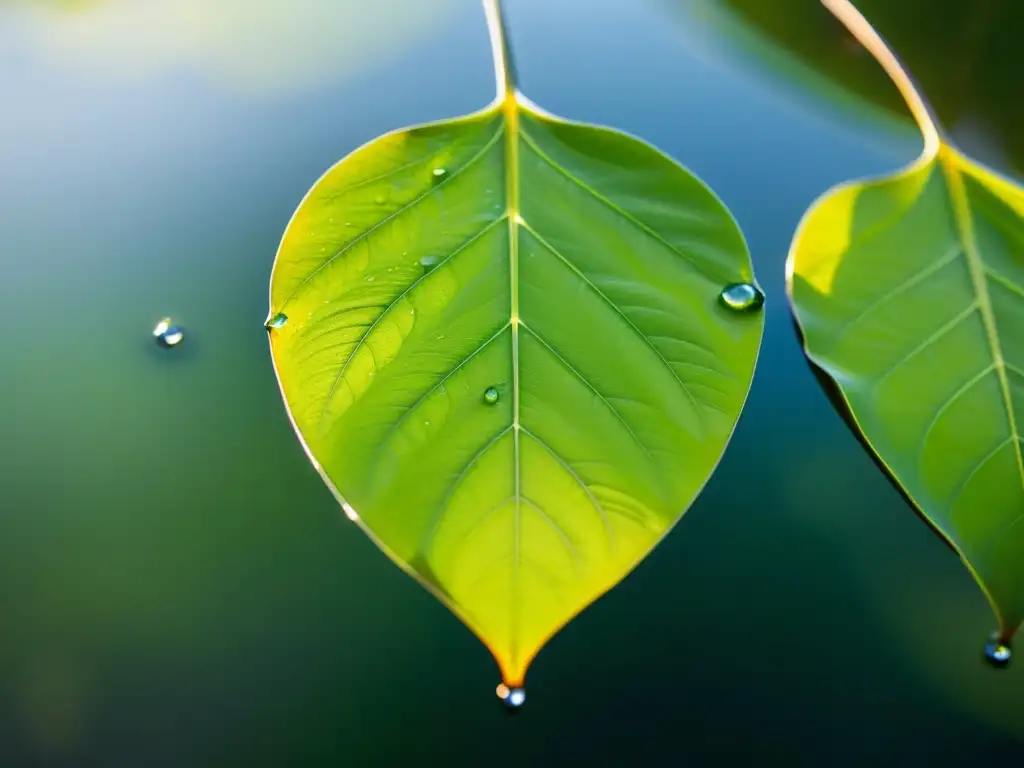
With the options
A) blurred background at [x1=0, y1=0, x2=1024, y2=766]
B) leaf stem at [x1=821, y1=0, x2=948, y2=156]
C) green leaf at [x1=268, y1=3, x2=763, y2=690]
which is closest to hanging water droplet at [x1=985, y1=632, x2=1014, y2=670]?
blurred background at [x1=0, y1=0, x2=1024, y2=766]

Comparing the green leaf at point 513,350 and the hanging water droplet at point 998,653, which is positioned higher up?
the green leaf at point 513,350

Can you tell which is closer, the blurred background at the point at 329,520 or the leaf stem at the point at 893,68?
→ the blurred background at the point at 329,520

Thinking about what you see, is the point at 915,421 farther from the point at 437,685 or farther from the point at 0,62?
the point at 0,62

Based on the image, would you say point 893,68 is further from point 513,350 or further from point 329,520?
point 329,520

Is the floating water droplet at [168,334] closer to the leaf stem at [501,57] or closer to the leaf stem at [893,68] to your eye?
the leaf stem at [501,57]

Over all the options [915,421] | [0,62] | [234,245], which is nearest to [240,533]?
[234,245]

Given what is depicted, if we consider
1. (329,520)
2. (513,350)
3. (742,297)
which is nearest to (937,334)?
(742,297)

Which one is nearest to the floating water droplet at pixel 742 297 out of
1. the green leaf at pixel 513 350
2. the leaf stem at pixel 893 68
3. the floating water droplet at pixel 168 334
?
the green leaf at pixel 513 350
